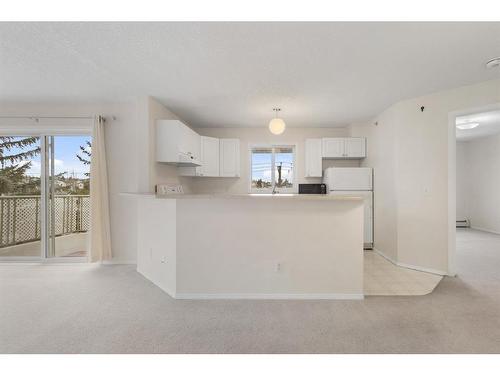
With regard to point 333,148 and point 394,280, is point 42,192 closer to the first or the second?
point 333,148

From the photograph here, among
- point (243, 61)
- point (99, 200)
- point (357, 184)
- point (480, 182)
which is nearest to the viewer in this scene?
point (243, 61)

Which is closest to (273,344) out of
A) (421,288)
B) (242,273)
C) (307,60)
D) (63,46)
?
(242,273)

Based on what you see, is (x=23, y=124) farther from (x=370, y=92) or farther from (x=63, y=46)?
(x=370, y=92)

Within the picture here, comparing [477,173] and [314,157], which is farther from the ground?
[314,157]

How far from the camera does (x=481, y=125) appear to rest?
18.0 feet

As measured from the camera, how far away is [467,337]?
1999 mm

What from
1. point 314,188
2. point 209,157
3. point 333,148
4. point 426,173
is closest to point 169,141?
point 209,157

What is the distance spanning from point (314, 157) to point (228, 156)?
180 centimetres

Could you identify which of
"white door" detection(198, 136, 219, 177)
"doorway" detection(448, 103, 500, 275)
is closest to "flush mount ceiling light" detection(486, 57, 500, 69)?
"doorway" detection(448, 103, 500, 275)

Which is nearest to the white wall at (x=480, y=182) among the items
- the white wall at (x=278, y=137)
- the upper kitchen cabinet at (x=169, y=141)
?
the white wall at (x=278, y=137)

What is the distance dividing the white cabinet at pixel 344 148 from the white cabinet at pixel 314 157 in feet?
0.36

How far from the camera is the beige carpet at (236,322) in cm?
191

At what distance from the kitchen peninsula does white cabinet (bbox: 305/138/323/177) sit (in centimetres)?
265

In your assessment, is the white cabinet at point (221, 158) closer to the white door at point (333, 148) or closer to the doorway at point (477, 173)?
the white door at point (333, 148)
